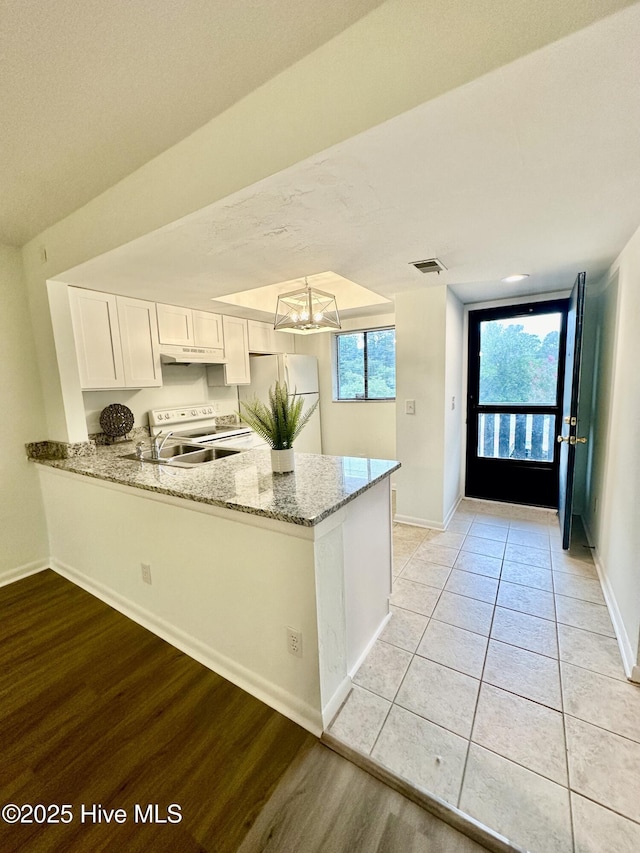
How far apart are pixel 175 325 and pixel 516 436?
12.2 feet

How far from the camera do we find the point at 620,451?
2.10 metres

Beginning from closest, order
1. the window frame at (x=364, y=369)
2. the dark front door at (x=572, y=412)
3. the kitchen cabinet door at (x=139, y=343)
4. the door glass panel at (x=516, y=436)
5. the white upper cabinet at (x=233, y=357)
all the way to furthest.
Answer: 1. the dark front door at (x=572, y=412)
2. the kitchen cabinet door at (x=139, y=343)
3. the door glass panel at (x=516, y=436)
4. the white upper cabinet at (x=233, y=357)
5. the window frame at (x=364, y=369)

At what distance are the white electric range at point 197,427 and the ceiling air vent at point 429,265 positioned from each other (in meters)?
1.92

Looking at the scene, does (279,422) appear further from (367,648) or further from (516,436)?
(516,436)

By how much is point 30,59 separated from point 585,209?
2216 mm

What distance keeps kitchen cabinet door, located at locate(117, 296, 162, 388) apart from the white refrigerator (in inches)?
48.6

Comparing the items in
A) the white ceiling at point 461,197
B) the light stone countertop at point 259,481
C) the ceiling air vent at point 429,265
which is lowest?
the light stone countertop at point 259,481

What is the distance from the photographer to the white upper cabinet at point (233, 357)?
146 inches

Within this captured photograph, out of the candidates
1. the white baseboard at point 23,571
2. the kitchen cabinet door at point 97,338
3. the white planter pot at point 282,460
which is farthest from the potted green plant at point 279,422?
the white baseboard at point 23,571

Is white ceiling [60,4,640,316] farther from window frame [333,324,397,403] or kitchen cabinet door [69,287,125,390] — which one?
window frame [333,324,397,403]

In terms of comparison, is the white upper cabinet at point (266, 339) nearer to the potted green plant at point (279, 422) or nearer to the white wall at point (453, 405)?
the white wall at point (453, 405)

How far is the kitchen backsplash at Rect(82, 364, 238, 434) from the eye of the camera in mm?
2957

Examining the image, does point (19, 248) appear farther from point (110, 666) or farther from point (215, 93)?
point (110, 666)

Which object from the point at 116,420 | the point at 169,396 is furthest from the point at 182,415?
the point at 116,420
